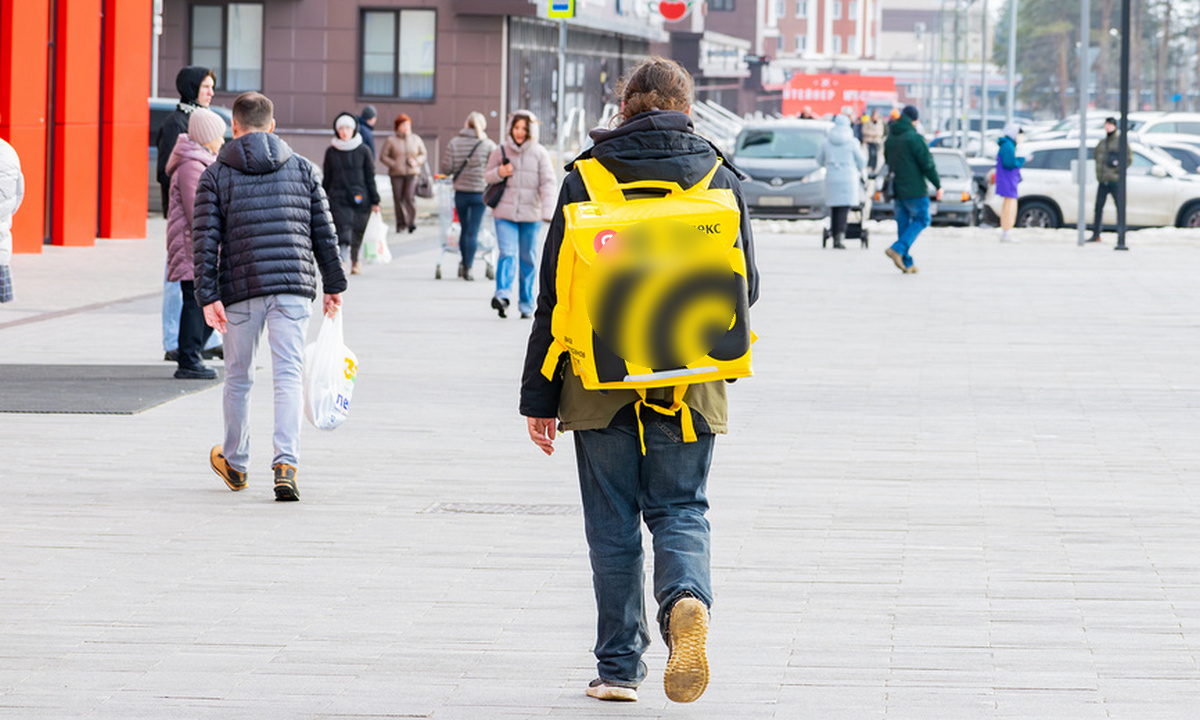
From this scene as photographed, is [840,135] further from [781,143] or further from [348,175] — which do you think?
[781,143]

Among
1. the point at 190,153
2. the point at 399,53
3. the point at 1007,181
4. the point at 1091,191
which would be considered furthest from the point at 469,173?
the point at 399,53

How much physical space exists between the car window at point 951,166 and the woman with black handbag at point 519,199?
17.6 meters

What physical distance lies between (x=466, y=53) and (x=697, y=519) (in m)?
37.0

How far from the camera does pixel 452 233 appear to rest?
19.6m

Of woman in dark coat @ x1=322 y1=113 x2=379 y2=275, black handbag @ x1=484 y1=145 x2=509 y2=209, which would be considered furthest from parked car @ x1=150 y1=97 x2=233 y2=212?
black handbag @ x1=484 y1=145 x2=509 y2=209

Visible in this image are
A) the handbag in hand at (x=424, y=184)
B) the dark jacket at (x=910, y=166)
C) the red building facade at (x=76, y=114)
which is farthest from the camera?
the handbag in hand at (x=424, y=184)

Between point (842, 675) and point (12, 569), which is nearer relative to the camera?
point (842, 675)

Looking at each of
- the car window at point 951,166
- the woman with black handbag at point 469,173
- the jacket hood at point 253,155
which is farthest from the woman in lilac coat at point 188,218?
the car window at point 951,166

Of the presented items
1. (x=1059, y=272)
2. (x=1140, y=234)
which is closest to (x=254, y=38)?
(x=1140, y=234)

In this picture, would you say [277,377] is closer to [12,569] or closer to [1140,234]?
[12,569]

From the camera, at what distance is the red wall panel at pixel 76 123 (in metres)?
21.9

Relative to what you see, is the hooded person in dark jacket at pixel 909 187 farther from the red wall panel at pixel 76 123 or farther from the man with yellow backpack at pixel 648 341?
the man with yellow backpack at pixel 648 341

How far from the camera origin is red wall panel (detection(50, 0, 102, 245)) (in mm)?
21875

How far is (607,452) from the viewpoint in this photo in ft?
16.0
